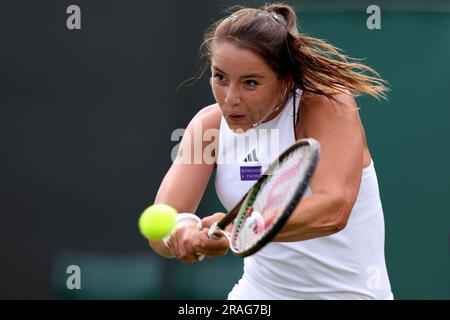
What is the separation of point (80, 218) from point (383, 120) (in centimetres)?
191

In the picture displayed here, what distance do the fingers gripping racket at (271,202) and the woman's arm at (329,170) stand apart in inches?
4.1

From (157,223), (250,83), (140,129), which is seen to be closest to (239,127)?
(250,83)

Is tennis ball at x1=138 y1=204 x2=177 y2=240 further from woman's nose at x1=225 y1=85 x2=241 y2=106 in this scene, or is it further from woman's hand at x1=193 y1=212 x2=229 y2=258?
woman's nose at x1=225 y1=85 x2=241 y2=106

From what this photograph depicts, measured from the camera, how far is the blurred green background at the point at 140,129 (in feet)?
17.5

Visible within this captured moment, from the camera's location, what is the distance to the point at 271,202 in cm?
263

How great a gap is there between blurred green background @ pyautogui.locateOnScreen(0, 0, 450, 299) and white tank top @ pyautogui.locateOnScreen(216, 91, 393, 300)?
6.93 ft

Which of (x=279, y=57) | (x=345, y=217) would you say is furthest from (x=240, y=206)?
(x=279, y=57)

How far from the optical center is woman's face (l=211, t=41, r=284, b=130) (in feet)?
9.58

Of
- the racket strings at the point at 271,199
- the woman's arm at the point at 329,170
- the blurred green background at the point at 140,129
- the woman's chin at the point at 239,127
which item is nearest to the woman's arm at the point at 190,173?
the woman's chin at the point at 239,127

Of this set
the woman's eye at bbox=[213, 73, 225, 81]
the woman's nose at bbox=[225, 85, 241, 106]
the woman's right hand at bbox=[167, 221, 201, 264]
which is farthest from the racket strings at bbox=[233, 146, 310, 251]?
the woman's eye at bbox=[213, 73, 225, 81]

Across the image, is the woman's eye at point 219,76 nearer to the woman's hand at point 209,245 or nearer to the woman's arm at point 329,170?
the woman's arm at point 329,170

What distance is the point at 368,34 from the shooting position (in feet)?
17.5
